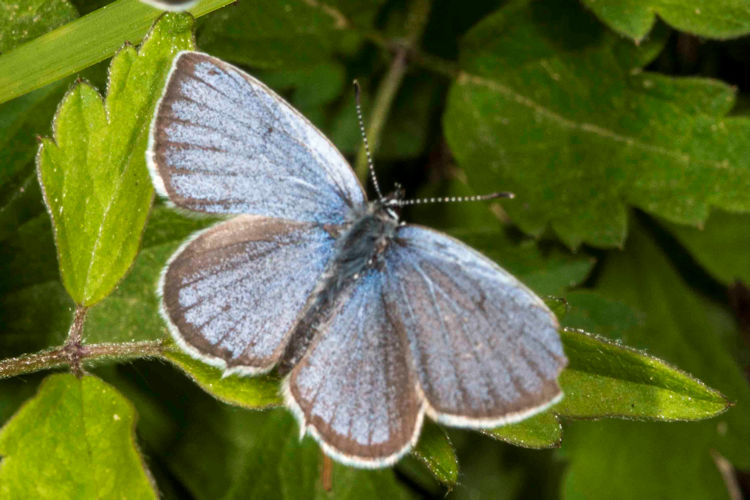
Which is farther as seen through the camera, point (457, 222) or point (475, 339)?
point (457, 222)

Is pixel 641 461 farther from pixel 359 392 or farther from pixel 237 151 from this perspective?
pixel 237 151

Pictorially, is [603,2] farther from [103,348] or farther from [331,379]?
[103,348]

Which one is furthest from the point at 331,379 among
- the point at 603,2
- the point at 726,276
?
the point at 726,276

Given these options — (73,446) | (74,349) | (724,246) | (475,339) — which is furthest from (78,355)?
(724,246)

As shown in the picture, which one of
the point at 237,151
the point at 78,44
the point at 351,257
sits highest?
the point at 78,44

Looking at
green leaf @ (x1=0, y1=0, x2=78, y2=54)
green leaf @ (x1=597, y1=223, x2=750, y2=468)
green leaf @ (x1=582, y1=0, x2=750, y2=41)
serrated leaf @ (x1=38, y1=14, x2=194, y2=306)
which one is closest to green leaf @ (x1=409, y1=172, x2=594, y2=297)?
green leaf @ (x1=597, y1=223, x2=750, y2=468)
